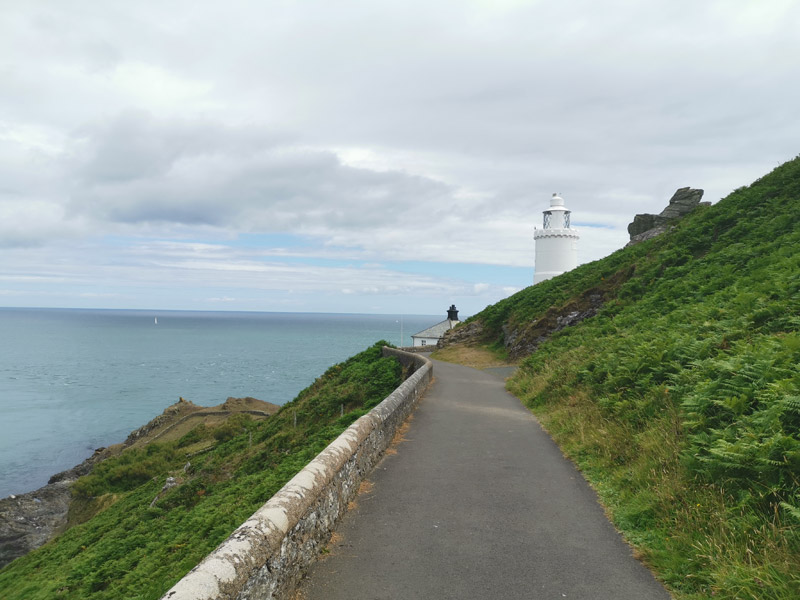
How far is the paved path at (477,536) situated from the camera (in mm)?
4672

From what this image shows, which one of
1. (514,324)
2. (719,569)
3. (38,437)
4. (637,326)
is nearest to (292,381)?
(38,437)

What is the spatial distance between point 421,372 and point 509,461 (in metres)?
8.84

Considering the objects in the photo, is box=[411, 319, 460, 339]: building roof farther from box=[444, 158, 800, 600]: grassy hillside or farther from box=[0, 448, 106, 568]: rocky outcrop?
box=[444, 158, 800, 600]: grassy hillside

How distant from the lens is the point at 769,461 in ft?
16.3

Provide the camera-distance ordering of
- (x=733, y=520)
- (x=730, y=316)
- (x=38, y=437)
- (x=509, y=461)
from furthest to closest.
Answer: (x=38, y=437)
(x=730, y=316)
(x=509, y=461)
(x=733, y=520)

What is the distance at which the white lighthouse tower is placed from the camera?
5428 cm

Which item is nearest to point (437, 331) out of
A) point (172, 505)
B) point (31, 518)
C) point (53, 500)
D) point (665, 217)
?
point (665, 217)

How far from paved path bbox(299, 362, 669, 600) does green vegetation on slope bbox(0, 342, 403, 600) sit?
2635 millimetres

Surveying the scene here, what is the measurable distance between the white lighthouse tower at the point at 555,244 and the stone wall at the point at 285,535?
49708mm

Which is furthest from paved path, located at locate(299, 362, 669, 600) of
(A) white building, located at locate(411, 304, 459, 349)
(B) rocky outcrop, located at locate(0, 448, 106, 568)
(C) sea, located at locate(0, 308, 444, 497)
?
(A) white building, located at locate(411, 304, 459, 349)

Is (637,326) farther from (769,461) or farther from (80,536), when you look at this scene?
(80,536)

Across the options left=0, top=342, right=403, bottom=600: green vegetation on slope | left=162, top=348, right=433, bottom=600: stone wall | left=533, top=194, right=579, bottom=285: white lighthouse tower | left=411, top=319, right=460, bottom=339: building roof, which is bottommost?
left=0, top=342, right=403, bottom=600: green vegetation on slope

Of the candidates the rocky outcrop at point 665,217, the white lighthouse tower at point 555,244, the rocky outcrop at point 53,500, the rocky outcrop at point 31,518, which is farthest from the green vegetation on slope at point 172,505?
the white lighthouse tower at point 555,244

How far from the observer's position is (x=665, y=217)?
A: 4216 centimetres
